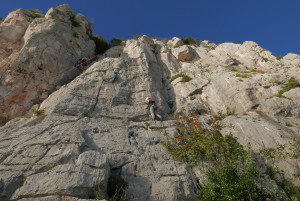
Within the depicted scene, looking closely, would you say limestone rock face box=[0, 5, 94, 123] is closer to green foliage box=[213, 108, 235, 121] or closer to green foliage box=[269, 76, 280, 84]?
green foliage box=[213, 108, 235, 121]

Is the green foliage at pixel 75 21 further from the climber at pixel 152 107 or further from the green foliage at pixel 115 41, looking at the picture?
the climber at pixel 152 107

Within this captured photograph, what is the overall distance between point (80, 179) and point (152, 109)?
25.9 feet

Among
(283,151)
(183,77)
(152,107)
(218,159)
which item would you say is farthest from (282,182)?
(183,77)

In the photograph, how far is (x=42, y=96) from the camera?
1614cm

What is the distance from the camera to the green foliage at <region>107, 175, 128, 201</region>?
27.1ft

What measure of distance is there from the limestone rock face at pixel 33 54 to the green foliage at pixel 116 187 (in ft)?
34.6

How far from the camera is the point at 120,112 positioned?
1438 centimetres

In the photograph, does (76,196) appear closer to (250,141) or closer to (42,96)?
(250,141)

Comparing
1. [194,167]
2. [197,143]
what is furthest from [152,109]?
[194,167]

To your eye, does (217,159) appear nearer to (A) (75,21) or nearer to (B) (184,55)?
(B) (184,55)

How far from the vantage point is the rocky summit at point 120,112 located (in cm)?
863

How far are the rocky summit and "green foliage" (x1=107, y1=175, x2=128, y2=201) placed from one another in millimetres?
73

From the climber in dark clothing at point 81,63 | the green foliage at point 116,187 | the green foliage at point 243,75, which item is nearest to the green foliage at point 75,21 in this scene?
the climber in dark clothing at point 81,63

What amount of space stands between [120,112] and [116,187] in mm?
6597
